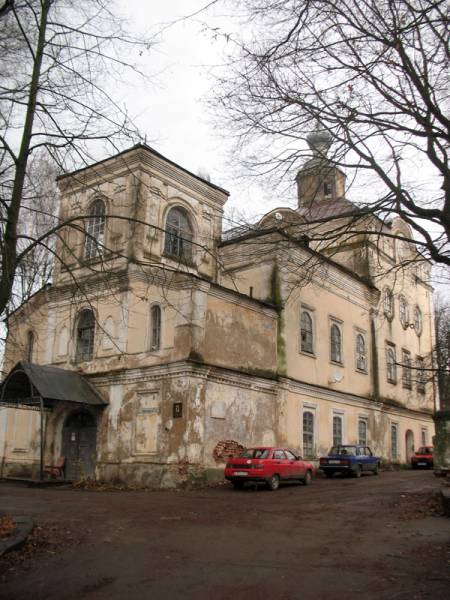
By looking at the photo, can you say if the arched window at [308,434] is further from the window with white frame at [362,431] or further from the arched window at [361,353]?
the arched window at [361,353]

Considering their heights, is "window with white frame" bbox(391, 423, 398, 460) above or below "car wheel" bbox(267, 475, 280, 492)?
above

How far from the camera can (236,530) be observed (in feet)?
36.1

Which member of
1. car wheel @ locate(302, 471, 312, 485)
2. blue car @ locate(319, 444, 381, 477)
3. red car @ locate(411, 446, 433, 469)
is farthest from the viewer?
red car @ locate(411, 446, 433, 469)

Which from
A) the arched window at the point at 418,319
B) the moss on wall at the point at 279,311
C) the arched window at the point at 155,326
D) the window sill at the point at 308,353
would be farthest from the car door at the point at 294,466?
the arched window at the point at 418,319

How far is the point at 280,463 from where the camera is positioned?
2038cm

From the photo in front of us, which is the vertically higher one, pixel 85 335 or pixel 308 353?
pixel 85 335

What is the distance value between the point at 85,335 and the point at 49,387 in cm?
409

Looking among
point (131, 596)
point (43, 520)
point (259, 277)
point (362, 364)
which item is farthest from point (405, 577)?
point (362, 364)

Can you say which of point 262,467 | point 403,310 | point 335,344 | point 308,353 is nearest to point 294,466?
point 262,467

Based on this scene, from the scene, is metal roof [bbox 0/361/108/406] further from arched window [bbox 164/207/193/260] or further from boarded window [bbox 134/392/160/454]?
arched window [bbox 164/207/193/260]

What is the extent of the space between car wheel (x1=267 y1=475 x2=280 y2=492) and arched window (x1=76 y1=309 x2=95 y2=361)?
907 centimetres

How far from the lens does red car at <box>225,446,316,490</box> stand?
19.5 meters

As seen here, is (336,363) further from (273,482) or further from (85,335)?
(85,335)

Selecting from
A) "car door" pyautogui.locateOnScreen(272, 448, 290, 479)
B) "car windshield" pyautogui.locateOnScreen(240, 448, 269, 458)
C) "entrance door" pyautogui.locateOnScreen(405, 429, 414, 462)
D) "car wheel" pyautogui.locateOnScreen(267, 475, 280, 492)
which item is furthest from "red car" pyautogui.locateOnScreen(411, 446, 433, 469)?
"car windshield" pyautogui.locateOnScreen(240, 448, 269, 458)
